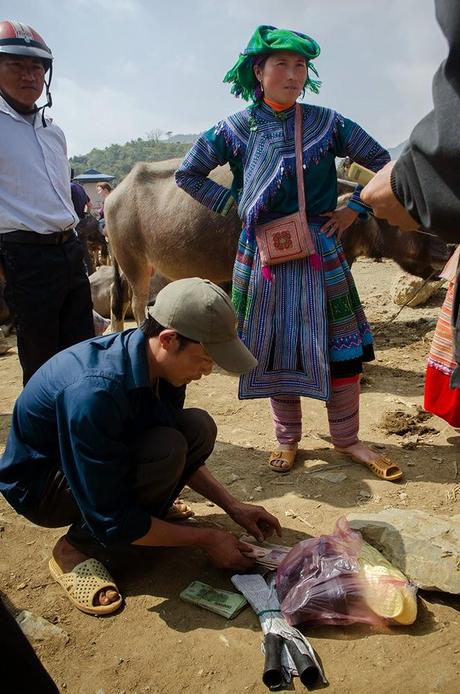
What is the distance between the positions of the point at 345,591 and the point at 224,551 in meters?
0.50

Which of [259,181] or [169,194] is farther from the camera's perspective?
[169,194]

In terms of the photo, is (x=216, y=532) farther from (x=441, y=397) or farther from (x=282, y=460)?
(x=441, y=397)

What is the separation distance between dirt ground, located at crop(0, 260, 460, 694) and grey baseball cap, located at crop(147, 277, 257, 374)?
1011 millimetres

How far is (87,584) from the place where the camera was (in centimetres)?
248

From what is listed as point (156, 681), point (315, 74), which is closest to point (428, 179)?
point (156, 681)

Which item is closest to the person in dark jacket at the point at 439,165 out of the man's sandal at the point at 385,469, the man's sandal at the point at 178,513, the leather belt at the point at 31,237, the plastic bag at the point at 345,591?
the plastic bag at the point at 345,591

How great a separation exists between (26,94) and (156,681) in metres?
2.91

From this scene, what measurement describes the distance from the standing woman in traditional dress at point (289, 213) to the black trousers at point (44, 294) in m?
0.84

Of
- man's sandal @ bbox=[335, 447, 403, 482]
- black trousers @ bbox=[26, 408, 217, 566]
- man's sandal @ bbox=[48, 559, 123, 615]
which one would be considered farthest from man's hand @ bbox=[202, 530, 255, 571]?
man's sandal @ bbox=[335, 447, 403, 482]

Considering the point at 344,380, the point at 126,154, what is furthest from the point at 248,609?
Answer: the point at 126,154

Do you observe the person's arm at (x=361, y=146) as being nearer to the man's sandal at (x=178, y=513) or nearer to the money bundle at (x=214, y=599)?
the man's sandal at (x=178, y=513)

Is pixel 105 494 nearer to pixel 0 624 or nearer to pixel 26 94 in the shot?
pixel 0 624

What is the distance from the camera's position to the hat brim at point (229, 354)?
2291 mm

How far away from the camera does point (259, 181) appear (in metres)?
3.22
